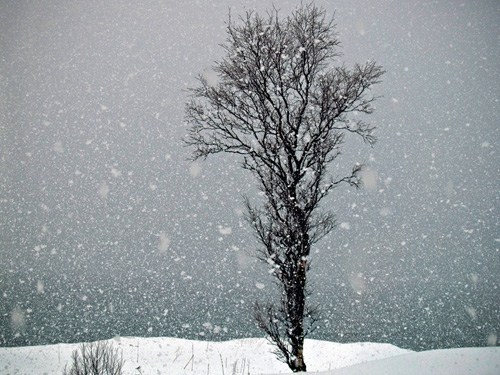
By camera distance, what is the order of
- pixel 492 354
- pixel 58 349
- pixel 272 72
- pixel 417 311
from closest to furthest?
pixel 492 354 → pixel 272 72 → pixel 58 349 → pixel 417 311

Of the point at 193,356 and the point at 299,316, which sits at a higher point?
the point at 299,316

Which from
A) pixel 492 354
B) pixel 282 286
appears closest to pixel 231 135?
pixel 282 286

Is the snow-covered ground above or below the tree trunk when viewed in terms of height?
below

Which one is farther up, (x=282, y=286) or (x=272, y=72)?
(x=272, y=72)

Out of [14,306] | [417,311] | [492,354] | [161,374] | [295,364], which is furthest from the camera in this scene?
[14,306]

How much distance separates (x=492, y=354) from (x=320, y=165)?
5.54 m

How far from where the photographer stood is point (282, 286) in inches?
358

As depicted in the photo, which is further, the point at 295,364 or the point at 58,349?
the point at 58,349

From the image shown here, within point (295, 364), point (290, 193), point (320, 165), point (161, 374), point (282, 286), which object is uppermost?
point (320, 165)

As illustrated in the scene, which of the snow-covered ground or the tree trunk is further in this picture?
the snow-covered ground

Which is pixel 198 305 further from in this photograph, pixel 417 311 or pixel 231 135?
pixel 231 135

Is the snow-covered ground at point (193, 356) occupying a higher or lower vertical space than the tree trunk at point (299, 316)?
lower

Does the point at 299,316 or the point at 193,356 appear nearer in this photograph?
the point at 299,316

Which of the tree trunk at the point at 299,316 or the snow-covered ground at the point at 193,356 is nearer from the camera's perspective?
the tree trunk at the point at 299,316
